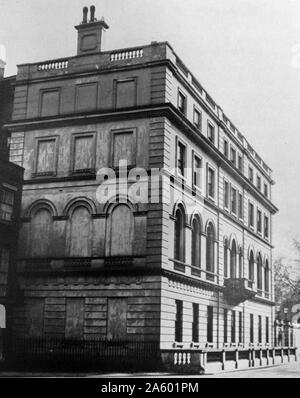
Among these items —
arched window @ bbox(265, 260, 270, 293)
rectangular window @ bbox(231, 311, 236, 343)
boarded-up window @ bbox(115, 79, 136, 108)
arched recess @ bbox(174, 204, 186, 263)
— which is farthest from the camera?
arched window @ bbox(265, 260, 270, 293)

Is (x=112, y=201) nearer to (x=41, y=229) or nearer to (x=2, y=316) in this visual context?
(x=41, y=229)

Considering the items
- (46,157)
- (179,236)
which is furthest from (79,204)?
(179,236)

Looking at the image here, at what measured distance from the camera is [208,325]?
1361 inches

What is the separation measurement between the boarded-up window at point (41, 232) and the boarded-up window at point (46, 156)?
2.12 meters

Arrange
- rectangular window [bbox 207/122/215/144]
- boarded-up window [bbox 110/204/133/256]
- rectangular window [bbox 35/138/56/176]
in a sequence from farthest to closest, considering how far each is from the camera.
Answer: rectangular window [bbox 207/122/215/144] < rectangular window [bbox 35/138/56/176] < boarded-up window [bbox 110/204/133/256]

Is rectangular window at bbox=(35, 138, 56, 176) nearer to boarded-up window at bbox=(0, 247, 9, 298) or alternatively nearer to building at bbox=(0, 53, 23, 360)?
building at bbox=(0, 53, 23, 360)

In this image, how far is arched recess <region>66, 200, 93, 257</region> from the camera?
2912 cm

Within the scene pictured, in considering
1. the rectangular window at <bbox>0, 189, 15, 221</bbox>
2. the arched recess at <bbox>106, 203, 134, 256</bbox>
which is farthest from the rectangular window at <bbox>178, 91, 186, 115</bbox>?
the rectangular window at <bbox>0, 189, 15, 221</bbox>

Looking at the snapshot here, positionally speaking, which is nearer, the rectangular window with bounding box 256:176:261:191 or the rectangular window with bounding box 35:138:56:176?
the rectangular window with bounding box 35:138:56:176

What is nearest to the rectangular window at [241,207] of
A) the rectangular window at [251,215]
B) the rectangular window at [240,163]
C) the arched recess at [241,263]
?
the rectangular window at [240,163]

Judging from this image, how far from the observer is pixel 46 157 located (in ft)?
101

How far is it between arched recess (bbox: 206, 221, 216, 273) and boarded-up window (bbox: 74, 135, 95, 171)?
8995 millimetres
